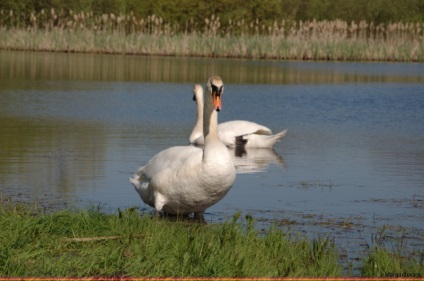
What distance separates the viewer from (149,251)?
638cm

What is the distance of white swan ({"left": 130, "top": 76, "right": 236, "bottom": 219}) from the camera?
27.0ft

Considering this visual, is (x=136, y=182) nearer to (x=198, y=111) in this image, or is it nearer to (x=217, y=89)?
(x=217, y=89)

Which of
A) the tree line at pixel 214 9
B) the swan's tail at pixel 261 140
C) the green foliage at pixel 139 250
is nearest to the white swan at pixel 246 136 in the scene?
the swan's tail at pixel 261 140

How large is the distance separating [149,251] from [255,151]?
840 cm

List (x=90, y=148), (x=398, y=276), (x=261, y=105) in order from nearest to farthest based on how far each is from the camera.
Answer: (x=398, y=276) < (x=90, y=148) < (x=261, y=105)

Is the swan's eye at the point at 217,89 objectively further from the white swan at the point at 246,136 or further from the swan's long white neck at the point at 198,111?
the white swan at the point at 246,136

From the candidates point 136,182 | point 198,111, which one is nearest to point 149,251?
point 136,182

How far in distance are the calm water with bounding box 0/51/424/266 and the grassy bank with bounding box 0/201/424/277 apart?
2.66ft

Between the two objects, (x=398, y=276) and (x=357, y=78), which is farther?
(x=357, y=78)

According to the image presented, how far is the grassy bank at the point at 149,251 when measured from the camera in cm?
600

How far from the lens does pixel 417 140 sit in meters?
16.4

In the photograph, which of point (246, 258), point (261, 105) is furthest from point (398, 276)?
point (261, 105)

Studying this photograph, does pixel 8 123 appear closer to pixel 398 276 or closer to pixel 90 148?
pixel 90 148

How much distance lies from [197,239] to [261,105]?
54.9ft
